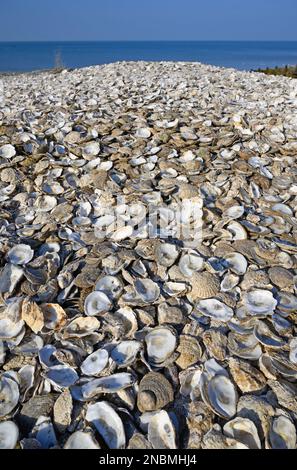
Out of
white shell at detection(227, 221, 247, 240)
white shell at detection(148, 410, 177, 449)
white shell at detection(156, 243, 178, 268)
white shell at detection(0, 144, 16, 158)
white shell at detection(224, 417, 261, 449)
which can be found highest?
white shell at detection(0, 144, 16, 158)

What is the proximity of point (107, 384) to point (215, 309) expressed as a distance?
0.69 m

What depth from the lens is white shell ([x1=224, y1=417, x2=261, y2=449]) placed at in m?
1.36

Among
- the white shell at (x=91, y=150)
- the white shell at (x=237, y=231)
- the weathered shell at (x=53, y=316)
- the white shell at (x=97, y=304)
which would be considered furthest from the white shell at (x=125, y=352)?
the white shell at (x=91, y=150)

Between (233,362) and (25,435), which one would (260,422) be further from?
(25,435)

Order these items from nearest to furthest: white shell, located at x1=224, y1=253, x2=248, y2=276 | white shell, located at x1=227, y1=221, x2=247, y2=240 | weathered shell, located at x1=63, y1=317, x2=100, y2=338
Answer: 1. weathered shell, located at x1=63, y1=317, x2=100, y2=338
2. white shell, located at x1=224, y1=253, x2=248, y2=276
3. white shell, located at x1=227, y1=221, x2=247, y2=240

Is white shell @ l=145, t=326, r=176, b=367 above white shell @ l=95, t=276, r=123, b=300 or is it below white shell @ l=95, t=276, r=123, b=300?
below

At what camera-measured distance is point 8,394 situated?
158 centimetres

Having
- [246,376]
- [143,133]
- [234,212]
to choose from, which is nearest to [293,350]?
[246,376]

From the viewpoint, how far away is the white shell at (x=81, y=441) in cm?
137

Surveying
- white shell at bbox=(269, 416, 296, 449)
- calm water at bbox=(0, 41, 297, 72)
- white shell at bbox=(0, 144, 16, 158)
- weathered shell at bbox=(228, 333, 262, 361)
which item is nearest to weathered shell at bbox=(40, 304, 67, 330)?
weathered shell at bbox=(228, 333, 262, 361)

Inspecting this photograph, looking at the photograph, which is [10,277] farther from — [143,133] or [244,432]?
[143,133]

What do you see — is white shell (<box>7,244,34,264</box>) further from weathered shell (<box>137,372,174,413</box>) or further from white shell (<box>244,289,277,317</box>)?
white shell (<box>244,289,277,317</box>)

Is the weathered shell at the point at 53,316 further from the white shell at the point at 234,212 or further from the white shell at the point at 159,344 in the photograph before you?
the white shell at the point at 234,212
